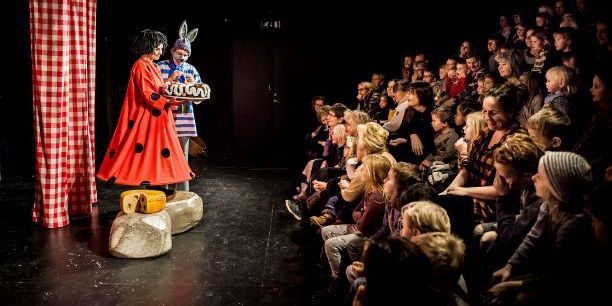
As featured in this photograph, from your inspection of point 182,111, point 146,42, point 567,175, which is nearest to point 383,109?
point 182,111

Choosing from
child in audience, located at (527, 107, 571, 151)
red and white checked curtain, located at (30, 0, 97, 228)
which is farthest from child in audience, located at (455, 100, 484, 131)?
red and white checked curtain, located at (30, 0, 97, 228)

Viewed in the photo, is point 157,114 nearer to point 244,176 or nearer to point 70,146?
point 70,146

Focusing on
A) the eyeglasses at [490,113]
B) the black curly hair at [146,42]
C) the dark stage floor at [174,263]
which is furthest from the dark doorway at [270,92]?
the eyeglasses at [490,113]

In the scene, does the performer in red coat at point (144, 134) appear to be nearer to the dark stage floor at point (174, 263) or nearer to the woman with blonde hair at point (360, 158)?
A: the dark stage floor at point (174, 263)

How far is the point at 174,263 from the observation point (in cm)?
396

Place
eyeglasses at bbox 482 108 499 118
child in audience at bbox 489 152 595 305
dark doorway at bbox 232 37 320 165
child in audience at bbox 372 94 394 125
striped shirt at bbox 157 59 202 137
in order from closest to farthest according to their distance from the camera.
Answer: child in audience at bbox 489 152 595 305 < eyeglasses at bbox 482 108 499 118 < striped shirt at bbox 157 59 202 137 < child in audience at bbox 372 94 394 125 < dark doorway at bbox 232 37 320 165

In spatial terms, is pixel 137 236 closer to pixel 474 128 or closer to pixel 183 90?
pixel 183 90

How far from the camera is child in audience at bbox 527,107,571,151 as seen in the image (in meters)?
3.05

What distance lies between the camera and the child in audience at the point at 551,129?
3049mm

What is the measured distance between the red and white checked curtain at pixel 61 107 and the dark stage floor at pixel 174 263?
0.78 feet

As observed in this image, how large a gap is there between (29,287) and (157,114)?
1662mm

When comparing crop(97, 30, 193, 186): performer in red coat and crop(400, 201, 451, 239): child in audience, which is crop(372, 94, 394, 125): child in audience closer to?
crop(97, 30, 193, 186): performer in red coat

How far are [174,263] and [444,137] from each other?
2.34 m

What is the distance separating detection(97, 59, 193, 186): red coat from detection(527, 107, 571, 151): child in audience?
2.81 metres
